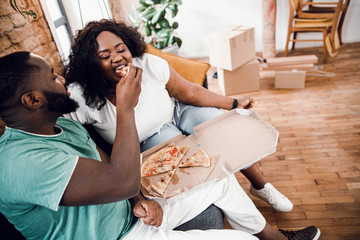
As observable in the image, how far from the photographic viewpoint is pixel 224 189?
1144 millimetres

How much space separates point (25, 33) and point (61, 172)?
128cm

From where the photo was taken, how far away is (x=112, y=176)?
0.76m

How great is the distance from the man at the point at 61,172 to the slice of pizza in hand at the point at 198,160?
19 centimetres

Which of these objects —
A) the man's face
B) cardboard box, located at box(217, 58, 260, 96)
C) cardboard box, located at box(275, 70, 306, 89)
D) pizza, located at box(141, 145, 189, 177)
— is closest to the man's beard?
the man's face

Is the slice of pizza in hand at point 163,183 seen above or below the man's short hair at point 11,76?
below

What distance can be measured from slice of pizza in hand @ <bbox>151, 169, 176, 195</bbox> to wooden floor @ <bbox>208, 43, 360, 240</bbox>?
32.6 inches

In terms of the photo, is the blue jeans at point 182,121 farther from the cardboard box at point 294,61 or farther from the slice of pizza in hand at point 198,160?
the cardboard box at point 294,61

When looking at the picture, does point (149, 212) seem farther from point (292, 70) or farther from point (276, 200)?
point (292, 70)

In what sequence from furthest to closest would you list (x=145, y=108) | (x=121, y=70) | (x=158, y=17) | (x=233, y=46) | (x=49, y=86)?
(x=158, y=17) < (x=233, y=46) < (x=145, y=108) < (x=121, y=70) < (x=49, y=86)

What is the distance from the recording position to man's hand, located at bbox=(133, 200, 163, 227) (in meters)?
0.97

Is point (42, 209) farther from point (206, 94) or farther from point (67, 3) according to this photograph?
point (67, 3)

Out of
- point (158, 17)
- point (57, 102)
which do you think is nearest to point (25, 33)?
point (57, 102)

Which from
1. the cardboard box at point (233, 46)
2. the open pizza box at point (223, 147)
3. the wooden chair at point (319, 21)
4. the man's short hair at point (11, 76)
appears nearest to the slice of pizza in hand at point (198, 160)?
the open pizza box at point (223, 147)

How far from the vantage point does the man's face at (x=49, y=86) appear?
80 centimetres
